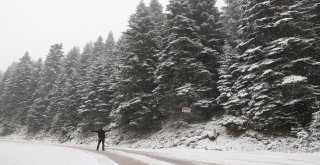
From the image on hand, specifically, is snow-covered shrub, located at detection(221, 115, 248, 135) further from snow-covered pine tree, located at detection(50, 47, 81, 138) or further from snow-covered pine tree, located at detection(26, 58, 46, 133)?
snow-covered pine tree, located at detection(26, 58, 46, 133)

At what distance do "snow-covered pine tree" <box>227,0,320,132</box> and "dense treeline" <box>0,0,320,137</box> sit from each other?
61 mm

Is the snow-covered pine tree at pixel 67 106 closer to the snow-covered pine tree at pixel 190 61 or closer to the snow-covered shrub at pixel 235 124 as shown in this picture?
the snow-covered pine tree at pixel 190 61

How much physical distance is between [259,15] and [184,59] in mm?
7525

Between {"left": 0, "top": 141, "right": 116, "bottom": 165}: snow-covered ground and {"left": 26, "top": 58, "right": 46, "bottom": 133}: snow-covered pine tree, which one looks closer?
{"left": 0, "top": 141, "right": 116, "bottom": 165}: snow-covered ground

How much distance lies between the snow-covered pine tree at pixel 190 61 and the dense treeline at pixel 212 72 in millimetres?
88

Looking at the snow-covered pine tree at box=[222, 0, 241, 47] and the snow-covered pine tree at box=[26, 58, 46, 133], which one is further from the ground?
the snow-covered pine tree at box=[222, 0, 241, 47]

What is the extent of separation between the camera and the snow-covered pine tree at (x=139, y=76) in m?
28.2

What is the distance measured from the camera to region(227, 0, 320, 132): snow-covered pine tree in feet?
58.2

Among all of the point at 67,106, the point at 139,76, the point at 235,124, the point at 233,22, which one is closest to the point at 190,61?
the point at 139,76

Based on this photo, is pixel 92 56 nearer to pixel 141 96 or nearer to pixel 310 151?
pixel 141 96

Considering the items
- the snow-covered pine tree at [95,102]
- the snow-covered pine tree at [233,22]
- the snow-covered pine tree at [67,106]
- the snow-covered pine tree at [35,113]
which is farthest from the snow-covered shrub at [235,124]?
the snow-covered pine tree at [35,113]

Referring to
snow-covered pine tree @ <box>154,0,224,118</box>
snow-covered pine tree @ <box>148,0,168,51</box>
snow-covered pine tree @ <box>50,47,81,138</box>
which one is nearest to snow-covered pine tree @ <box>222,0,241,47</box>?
snow-covered pine tree @ <box>154,0,224,118</box>

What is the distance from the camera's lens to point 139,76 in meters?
29.5

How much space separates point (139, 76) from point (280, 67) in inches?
569
